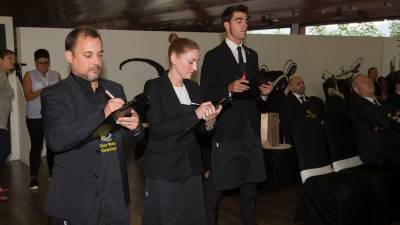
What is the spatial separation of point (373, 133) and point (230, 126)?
162cm

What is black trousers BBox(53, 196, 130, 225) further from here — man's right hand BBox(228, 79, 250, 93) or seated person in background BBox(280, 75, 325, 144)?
seated person in background BBox(280, 75, 325, 144)

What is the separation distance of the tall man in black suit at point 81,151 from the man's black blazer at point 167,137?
0.52 m

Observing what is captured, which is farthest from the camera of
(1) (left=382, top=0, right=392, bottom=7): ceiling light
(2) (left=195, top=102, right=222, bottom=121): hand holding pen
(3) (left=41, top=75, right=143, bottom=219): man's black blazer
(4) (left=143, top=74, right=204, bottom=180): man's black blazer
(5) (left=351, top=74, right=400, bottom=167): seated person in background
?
(1) (left=382, top=0, right=392, bottom=7): ceiling light

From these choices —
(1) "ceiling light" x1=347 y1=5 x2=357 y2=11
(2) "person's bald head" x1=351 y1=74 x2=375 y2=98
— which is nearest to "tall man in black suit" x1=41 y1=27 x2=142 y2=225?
(2) "person's bald head" x1=351 y1=74 x2=375 y2=98

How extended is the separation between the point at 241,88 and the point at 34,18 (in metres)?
12.3

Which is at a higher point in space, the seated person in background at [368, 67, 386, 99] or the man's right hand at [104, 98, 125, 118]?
the man's right hand at [104, 98, 125, 118]

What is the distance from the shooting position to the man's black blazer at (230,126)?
284 cm

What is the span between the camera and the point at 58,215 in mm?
1659

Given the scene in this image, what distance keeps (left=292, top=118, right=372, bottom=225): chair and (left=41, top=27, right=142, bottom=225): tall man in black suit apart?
2031mm

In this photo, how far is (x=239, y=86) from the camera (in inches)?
103

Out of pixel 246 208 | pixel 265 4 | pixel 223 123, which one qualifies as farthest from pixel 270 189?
pixel 265 4

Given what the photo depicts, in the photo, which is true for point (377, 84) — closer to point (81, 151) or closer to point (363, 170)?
point (363, 170)

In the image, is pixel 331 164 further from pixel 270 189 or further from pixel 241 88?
pixel 241 88

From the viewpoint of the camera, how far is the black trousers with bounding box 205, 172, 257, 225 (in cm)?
288
